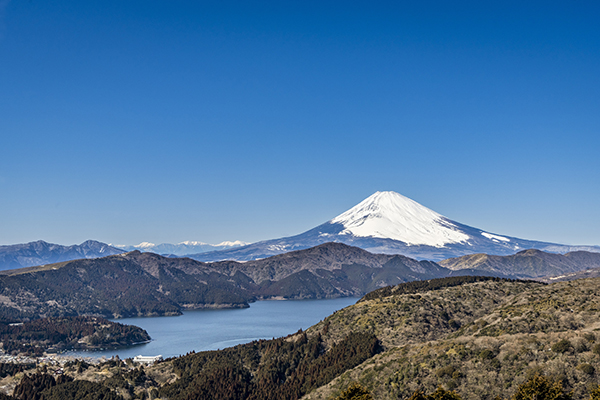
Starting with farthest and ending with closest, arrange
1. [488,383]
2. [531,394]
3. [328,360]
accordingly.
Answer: [328,360]
[488,383]
[531,394]

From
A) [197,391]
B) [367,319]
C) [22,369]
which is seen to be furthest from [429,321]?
[22,369]

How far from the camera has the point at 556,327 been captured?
287ft

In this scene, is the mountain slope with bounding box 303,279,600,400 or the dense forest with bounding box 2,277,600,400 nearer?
the dense forest with bounding box 2,277,600,400

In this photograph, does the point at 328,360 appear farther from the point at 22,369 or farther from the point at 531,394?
the point at 22,369

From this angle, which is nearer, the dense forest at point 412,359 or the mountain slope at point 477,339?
the dense forest at point 412,359

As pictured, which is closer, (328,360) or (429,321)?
(328,360)

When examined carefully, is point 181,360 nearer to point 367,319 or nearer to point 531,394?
point 367,319

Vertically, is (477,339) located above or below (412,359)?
above

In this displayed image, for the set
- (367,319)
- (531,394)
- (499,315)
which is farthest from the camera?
(367,319)

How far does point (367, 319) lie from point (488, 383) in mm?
59972

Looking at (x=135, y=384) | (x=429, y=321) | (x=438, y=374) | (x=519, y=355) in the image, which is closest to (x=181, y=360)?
(x=135, y=384)

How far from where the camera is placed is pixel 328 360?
111 m

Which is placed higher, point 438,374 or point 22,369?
point 438,374

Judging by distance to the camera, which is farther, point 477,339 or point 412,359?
point 412,359
